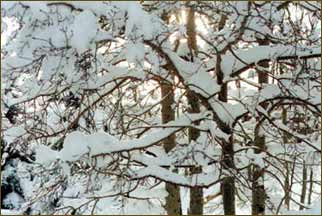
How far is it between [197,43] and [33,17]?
2.48 metres

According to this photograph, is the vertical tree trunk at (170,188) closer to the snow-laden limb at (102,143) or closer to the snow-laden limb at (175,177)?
the snow-laden limb at (102,143)

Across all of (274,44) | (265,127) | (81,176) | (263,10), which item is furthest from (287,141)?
(81,176)

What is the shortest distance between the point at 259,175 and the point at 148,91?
64.1 inches

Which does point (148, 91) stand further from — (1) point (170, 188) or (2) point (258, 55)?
(2) point (258, 55)

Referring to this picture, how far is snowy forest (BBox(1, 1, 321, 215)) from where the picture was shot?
411 cm

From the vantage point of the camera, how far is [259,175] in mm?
6008

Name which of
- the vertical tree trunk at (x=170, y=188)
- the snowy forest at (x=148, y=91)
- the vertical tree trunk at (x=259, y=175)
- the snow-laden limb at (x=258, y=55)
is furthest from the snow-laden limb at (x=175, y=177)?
the vertical tree trunk at (x=170, y=188)

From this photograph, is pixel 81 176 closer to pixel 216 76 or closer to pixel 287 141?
pixel 216 76

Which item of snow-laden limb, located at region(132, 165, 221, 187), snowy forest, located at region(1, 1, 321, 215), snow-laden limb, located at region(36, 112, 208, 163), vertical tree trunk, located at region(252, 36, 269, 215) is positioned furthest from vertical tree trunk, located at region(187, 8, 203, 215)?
vertical tree trunk, located at region(252, 36, 269, 215)

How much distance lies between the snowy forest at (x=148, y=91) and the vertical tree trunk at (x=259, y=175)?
27 millimetres

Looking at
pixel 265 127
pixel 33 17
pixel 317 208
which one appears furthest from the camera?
pixel 265 127

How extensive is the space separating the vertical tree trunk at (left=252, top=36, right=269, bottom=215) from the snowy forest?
0.03m

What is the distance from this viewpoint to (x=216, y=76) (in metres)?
5.37

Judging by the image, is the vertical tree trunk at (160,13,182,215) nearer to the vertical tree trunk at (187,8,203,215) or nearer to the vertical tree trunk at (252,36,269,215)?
the vertical tree trunk at (187,8,203,215)
